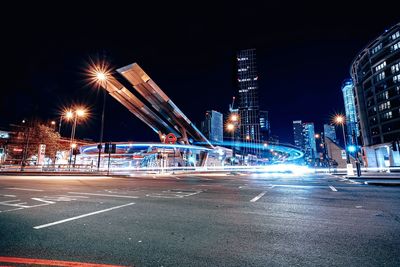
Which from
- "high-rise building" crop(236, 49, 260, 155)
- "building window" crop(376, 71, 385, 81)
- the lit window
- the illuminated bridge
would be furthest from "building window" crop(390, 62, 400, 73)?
"high-rise building" crop(236, 49, 260, 155)

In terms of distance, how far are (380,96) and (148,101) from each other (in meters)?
62.8

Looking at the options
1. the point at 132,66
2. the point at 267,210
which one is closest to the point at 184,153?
the point at 132,66

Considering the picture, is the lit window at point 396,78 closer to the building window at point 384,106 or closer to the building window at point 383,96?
the building window at point 383,96

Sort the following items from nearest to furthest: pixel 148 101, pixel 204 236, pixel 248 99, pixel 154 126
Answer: pixel 204 236 < pixel 148 101 < pixel 154 126 < pixel 248 99

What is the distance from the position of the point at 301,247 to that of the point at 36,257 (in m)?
3.75

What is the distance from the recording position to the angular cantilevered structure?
44.1 metres

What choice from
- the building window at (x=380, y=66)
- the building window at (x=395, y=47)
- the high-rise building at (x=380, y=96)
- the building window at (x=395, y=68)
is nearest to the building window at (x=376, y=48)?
the high-rise building at (x=380, y=96)

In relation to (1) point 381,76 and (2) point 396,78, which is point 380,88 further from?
(2) point 396,78

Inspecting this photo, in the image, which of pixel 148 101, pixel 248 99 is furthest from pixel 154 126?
pixel 248 99

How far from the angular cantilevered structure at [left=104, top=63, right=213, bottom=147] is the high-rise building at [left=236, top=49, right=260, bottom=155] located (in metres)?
99.5

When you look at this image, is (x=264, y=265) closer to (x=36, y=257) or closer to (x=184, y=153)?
(x=36, y=257)

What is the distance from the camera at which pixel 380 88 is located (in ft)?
197

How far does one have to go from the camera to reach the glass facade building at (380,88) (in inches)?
2183

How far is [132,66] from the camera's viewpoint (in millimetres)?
41250
